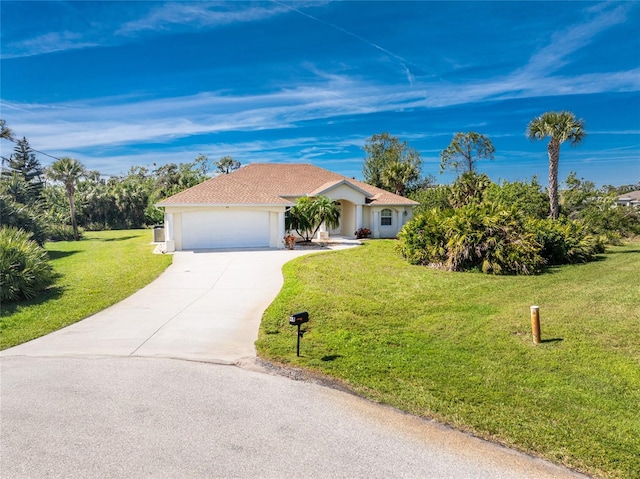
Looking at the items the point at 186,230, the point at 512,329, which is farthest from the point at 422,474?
the point at 186,230

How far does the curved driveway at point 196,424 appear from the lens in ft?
12.4

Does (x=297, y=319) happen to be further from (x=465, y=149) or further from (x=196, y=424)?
(x=465, y=149)

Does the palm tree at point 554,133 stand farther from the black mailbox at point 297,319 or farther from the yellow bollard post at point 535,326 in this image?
the black mailbox at point 297,319

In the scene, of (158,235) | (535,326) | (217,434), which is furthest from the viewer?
(158,235)

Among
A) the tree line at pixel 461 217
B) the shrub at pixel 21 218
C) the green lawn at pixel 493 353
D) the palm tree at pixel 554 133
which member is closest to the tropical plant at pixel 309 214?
the tree line at pixel 461 217

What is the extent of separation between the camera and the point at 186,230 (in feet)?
70.8

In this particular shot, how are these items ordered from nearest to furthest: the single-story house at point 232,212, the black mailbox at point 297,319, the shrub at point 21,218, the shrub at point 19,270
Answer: the black mailbox at point 297,319 < the shrub at point 19,270 < the single-story house at point 232,212 < the shrub at point 21,218

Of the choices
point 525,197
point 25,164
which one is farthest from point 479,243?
point 25,164

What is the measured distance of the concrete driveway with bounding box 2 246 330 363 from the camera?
7.09 meters

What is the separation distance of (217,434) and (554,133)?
24.4 metres

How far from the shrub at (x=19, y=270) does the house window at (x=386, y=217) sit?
21.5m

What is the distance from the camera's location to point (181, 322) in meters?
8.77

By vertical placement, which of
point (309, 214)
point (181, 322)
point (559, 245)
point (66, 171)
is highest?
point (66, 171)

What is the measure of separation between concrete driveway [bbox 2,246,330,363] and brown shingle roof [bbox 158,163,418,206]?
7.95 meters
